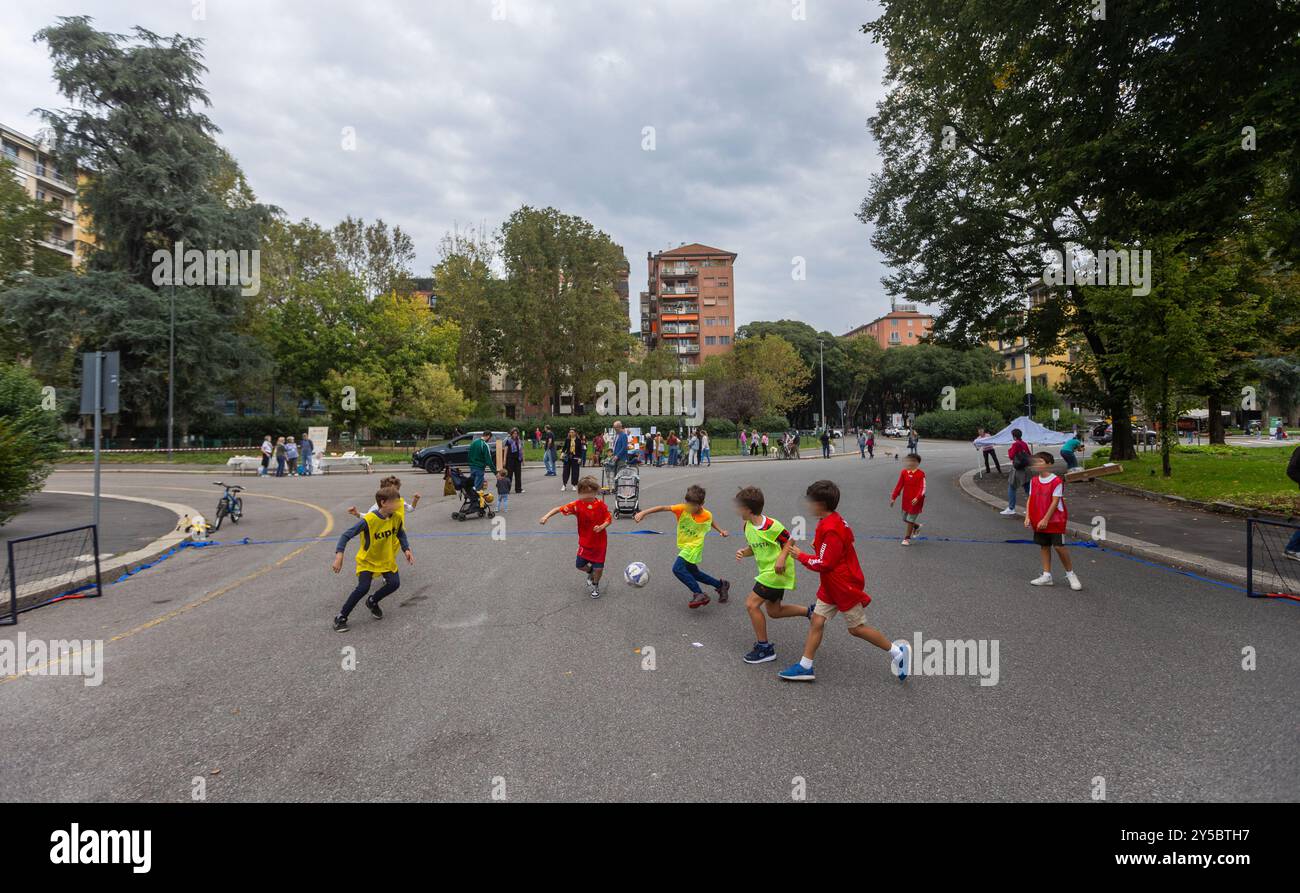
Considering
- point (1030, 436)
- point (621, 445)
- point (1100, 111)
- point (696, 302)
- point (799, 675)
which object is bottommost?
point (799, 675)

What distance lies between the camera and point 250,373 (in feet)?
124

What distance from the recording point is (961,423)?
6194 centimetres

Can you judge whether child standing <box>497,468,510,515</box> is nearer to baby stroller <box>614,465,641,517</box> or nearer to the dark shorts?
baby stroller <box>614,465,641,517</box>

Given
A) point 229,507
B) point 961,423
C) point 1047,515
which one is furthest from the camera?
point 961,423

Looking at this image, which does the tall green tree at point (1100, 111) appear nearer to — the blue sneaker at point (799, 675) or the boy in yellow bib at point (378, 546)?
the blue sneaker at point (799, 675)

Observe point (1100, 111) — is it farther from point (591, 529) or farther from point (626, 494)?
point (591, 529)

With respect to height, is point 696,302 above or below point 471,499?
above

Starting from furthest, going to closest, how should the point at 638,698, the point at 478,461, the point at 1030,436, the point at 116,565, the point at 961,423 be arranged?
the point at 961,423, the point at 1030,436, the point at 478,461, the point at 116,565, the point at 638,698

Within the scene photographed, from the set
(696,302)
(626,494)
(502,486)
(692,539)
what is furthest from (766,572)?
(696,302)

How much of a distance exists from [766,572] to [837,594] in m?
0.66

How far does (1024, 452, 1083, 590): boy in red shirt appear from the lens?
7.25 metres

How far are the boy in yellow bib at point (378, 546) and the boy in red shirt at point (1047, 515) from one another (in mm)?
6791

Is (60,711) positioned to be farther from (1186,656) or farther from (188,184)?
(188,184)
